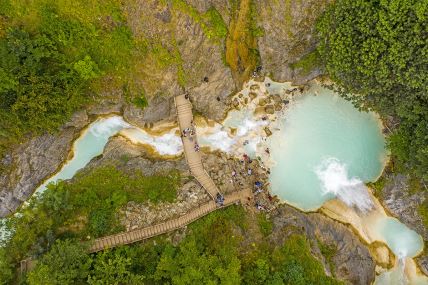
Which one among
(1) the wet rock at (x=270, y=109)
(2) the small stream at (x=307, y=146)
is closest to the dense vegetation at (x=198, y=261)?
(2) the small stream at (x=307, y=146)

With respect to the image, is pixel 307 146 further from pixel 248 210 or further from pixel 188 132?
pixel 188 132

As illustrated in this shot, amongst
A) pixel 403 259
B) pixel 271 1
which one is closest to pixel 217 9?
pixel 271 1

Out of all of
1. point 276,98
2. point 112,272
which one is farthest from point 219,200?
point 276,98

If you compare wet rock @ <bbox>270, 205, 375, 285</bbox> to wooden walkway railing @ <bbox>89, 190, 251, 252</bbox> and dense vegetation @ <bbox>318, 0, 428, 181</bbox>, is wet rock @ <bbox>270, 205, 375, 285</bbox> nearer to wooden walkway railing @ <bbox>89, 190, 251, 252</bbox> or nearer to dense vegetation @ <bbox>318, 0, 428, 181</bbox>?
wooden walkway railing @ <bbox>89, 190, 251, 252</bbox>

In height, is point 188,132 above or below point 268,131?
above

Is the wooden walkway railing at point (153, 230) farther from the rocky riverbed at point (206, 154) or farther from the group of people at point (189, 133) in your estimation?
the group of people at point (189, 133)
